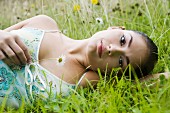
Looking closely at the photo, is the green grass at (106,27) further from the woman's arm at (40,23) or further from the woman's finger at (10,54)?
the woman's arm at (40,23)

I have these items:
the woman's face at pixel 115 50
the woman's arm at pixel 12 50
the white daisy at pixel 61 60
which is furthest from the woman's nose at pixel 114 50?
the woman's arm at pixel 12 50

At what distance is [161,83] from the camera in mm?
2232

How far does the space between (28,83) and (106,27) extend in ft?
4.83

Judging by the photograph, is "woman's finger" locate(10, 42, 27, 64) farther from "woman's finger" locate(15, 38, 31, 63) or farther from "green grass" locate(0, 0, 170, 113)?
"green grass" locate(0, 0, 170, 113)

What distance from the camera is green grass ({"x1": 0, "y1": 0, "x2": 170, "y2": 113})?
2.03m

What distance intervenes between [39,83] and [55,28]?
57 cm

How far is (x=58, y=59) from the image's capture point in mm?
2594

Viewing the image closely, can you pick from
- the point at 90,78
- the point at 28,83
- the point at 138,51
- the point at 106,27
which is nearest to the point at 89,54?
the point at 90,78

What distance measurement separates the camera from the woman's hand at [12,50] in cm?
233

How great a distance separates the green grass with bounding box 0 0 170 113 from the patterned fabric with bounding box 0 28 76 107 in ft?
0.30

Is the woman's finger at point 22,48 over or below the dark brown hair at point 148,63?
over

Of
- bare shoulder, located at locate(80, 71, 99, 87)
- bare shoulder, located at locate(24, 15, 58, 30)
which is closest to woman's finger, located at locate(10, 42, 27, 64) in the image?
bare shoulder, located at locate(80, 71, 99, 87)

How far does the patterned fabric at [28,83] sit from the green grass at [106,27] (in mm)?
91

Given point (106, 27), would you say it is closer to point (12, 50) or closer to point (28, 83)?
point (28, 83)
